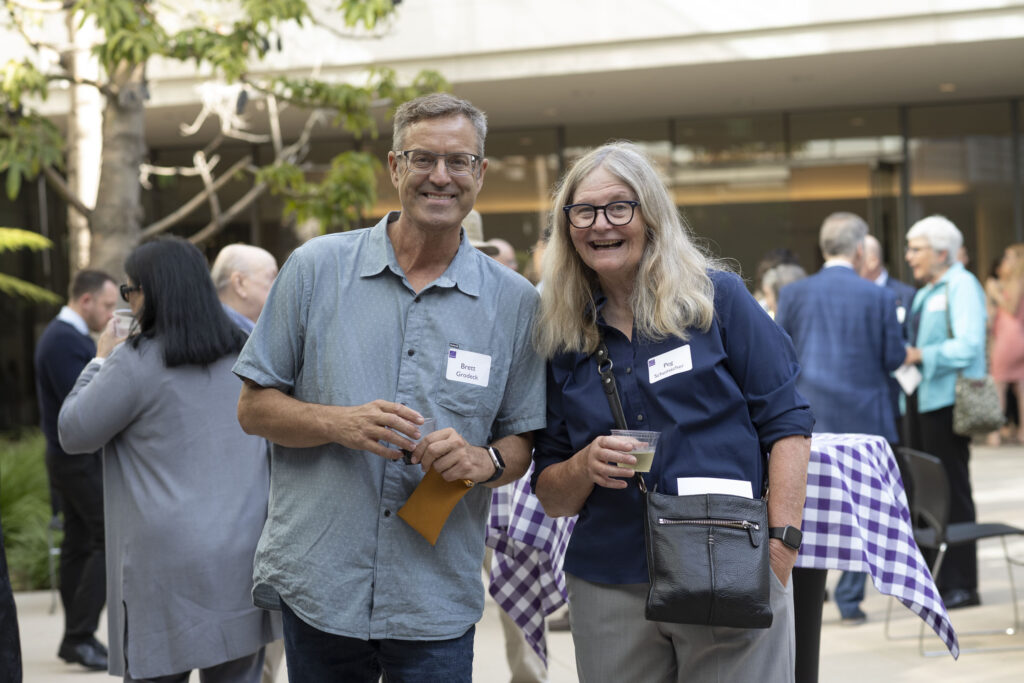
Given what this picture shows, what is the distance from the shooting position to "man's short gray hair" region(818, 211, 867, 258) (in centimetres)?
599

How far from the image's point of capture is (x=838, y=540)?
342 centimetres

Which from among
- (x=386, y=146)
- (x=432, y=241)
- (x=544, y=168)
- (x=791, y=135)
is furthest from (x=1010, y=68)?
(x=432, y=241)

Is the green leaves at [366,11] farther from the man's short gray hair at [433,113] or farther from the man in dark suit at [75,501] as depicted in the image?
the man's short gray hair at [433,113]

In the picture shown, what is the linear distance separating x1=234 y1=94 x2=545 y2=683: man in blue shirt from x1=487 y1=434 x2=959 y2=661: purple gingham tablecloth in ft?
4.05

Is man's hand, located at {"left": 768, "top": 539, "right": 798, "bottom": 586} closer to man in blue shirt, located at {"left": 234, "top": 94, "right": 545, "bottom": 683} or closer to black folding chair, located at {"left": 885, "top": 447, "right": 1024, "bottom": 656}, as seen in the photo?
man in blue shirt, located at {"left": 234, "top": 94, "right": 545, "bottom": 683}

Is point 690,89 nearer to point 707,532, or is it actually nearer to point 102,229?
point 102,229

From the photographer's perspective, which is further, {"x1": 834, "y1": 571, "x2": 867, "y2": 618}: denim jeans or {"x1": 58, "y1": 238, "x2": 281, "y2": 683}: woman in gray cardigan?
{"x1": 834, "y1": 571, "x2": 867, "y2": 618}: denim jeans

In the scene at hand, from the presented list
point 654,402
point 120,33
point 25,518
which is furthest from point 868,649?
point 25,518

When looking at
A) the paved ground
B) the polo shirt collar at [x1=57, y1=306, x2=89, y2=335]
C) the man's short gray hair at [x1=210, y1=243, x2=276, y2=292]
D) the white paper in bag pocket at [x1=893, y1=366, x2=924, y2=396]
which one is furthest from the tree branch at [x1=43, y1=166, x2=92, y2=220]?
the white paper in bag pocket at [x1=893, y1=366, x2=924, y2=396]

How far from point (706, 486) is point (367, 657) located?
823 mm

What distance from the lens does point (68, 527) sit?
223 inches

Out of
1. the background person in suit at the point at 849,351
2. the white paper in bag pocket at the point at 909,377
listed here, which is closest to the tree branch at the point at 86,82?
the background person in suit at the point at 849,351

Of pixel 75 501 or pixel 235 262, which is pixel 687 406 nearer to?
pixel 235 262

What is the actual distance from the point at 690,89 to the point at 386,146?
4922mm
